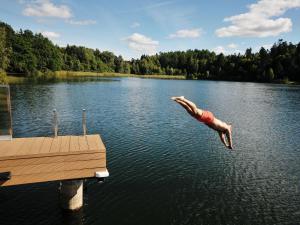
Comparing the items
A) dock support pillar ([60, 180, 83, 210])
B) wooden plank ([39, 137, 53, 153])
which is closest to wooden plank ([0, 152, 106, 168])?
wooden plank ([39, 137, 53, 153])

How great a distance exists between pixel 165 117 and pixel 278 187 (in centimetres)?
2371

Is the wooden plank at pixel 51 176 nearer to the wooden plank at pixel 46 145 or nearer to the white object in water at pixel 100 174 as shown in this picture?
the white object in water at pixel 100 174

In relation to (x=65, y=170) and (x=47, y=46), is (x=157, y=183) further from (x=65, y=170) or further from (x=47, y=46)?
(x=47, y=46)

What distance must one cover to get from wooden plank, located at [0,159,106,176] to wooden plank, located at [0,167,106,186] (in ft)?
0.43

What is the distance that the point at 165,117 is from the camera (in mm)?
41688

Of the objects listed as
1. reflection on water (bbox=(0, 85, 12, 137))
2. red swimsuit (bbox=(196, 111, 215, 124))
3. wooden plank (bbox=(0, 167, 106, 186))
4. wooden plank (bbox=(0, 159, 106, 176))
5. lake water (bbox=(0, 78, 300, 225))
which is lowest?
lake water (bbox=(0, 78, 300, 225))

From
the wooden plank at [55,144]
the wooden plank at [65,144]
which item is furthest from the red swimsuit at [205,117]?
the wooden plank at [55,144]

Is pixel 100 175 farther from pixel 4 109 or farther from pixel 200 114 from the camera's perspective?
pixel 200 114

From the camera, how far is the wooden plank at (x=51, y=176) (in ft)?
39.3

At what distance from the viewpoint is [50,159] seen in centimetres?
1233

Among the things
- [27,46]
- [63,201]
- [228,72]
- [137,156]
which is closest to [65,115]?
[137,156]

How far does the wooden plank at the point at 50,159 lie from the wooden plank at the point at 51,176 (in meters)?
0.51

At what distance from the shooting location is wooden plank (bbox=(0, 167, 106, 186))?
471 inches

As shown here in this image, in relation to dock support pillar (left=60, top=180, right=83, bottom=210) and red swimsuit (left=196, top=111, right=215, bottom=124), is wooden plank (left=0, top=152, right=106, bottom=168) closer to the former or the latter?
dock support pillar (left=60, top=180, right=83, bottom=210)
